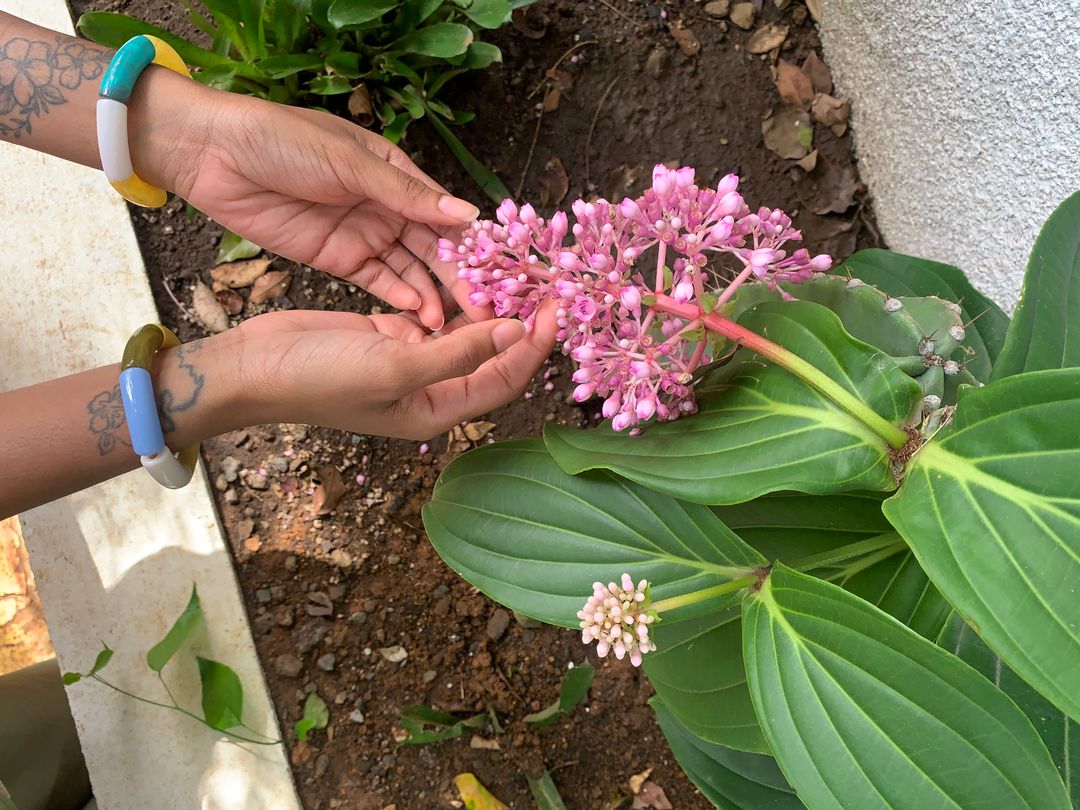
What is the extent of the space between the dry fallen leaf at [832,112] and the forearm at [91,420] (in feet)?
4.47

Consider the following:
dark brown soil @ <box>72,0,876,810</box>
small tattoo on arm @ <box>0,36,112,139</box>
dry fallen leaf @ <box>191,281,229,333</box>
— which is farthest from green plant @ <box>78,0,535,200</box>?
dry fallen leaf @ <box>191,281,229,333</box>

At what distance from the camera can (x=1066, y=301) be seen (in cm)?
83

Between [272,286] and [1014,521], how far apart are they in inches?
58.7

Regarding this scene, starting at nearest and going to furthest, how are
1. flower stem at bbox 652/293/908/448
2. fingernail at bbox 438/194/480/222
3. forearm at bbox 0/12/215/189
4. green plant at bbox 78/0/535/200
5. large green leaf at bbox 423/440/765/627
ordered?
1. flower stem at bbox 652/293/908/448
2. large green leaf at bbox 423/440/765/627
3. fingernail at bbox 438/194/480/222
4. forearm at bbox 0/12/215/189
5. green plant at bbox 78/0/535/200

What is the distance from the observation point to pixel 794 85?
170 centimetres

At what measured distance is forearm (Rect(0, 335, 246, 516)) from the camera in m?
1.02

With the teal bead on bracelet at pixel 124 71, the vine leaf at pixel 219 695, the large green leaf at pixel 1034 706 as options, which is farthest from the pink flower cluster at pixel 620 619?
the vine leaf at pixel 219 695

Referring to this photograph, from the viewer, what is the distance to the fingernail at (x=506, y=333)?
922 mm

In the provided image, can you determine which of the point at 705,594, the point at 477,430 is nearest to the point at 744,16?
the point at 477,430

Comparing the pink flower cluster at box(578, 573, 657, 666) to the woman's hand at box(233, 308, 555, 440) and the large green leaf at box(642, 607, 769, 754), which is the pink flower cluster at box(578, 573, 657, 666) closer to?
the large green leaf at box(642, 607, 769, 754)

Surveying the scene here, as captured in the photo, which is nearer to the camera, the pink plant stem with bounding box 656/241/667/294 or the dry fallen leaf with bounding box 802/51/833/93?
the pink plant stem with bounding box 656/241/667/294

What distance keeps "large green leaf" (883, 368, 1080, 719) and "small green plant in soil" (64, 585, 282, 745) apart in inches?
52.0

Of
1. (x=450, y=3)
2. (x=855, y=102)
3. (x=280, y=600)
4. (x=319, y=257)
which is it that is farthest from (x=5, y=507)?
(x=855, y=102)

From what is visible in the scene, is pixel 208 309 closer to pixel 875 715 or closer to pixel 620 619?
pixel 620 619
